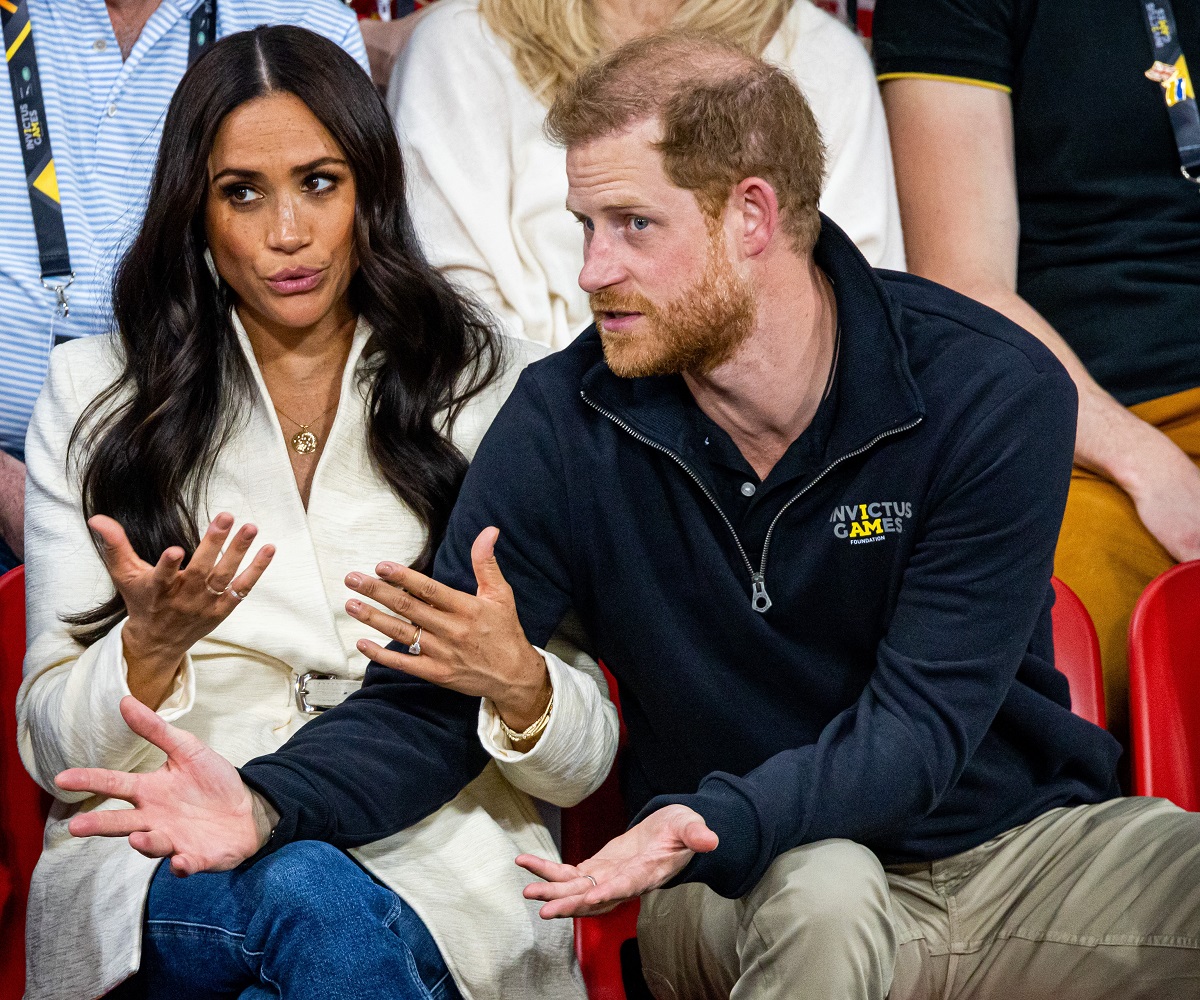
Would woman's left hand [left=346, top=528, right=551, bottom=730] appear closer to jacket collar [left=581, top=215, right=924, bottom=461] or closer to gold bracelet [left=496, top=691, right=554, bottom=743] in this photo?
gold bracelet [left=496, top=691, right=554, bottom=743]

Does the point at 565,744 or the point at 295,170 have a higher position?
the point at 295,170

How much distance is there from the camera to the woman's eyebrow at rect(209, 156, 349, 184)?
2008 millimetres

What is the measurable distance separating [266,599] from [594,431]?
0.49 m

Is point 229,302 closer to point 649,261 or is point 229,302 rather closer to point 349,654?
point 349,654

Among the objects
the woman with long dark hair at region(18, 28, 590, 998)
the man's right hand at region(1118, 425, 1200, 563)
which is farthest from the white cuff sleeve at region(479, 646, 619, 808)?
the man's right hand at region(1118, 425, 1200, 563)

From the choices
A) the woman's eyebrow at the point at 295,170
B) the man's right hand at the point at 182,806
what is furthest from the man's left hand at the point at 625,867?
the woman's eyebrow at the point at 295,170

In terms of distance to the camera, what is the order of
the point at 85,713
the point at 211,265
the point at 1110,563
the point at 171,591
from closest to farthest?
the point at 171,591 → the point at 85,713 → the point at 211,265 → the point at 1110,563

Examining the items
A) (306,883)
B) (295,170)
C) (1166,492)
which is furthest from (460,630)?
(1166,492)

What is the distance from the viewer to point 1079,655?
2.01m

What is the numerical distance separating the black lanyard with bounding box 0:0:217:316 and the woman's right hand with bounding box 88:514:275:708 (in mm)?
905

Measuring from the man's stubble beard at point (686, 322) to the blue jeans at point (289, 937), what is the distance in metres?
A: 0.65

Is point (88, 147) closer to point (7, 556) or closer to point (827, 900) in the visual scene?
point (7, 556)

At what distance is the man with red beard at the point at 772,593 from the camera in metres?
1.58

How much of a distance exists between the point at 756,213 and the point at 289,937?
3.11 ft
